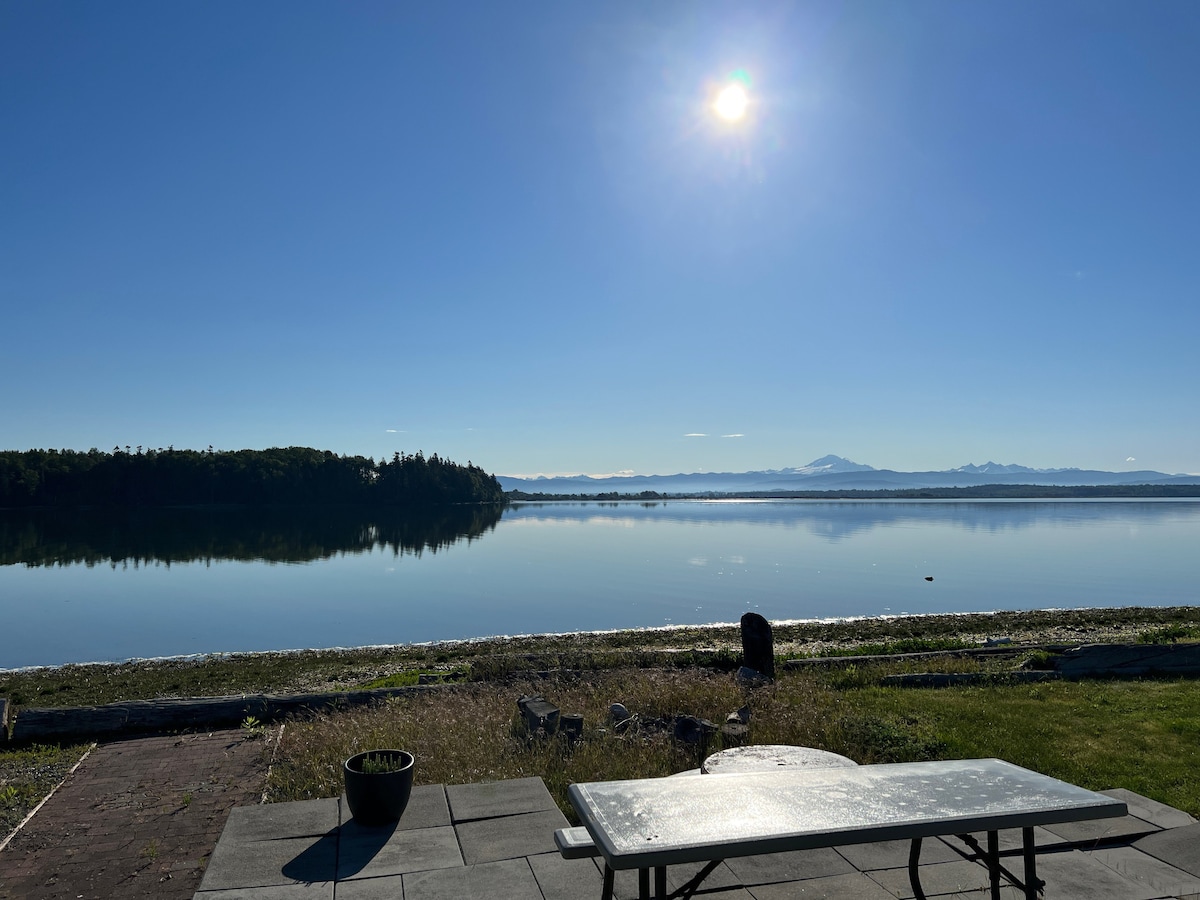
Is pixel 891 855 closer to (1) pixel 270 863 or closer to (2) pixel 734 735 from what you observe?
(2) pixel 734 735

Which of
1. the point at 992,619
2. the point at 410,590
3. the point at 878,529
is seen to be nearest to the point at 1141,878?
the point at 992,619

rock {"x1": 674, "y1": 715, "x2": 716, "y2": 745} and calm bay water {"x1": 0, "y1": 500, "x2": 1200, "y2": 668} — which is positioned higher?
rock {"x1": 674, "y1": 715, "x2": 716, "y2": 745}

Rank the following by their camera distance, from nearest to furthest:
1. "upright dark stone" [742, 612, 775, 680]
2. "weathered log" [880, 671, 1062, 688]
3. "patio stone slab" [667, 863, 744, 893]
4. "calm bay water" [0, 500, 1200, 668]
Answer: "patio stone slab" [667, 863, 744, 893]
"weathered log" [880, 671, 1062, 688]
"upright dark stone" [742, 612, 775, 680]
"calm bay water" [0, 500, 1200, 668]

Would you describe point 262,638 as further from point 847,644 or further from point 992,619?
point 992,619

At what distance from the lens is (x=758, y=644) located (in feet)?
42.4

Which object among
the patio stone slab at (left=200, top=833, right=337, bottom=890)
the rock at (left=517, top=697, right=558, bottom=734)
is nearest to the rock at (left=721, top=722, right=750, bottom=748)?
the rock at (left=517, top=697, right=558, bottom=734)

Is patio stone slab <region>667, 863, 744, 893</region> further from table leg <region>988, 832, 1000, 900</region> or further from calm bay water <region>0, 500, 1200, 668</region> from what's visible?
calm bay water <region>0, 500, 1200, 668</region>

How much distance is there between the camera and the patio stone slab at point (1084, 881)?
4391mm

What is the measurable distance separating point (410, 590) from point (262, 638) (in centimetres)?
1016

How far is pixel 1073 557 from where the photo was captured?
46.9 m

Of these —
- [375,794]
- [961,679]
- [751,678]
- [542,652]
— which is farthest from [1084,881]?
[542,652]

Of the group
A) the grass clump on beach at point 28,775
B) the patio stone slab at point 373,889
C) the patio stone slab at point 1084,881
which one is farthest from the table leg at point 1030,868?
the grass clump on beach at point 28,775

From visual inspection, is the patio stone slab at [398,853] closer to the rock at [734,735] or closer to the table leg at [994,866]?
the table leg at [994,866]

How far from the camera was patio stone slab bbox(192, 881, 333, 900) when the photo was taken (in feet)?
14.2
